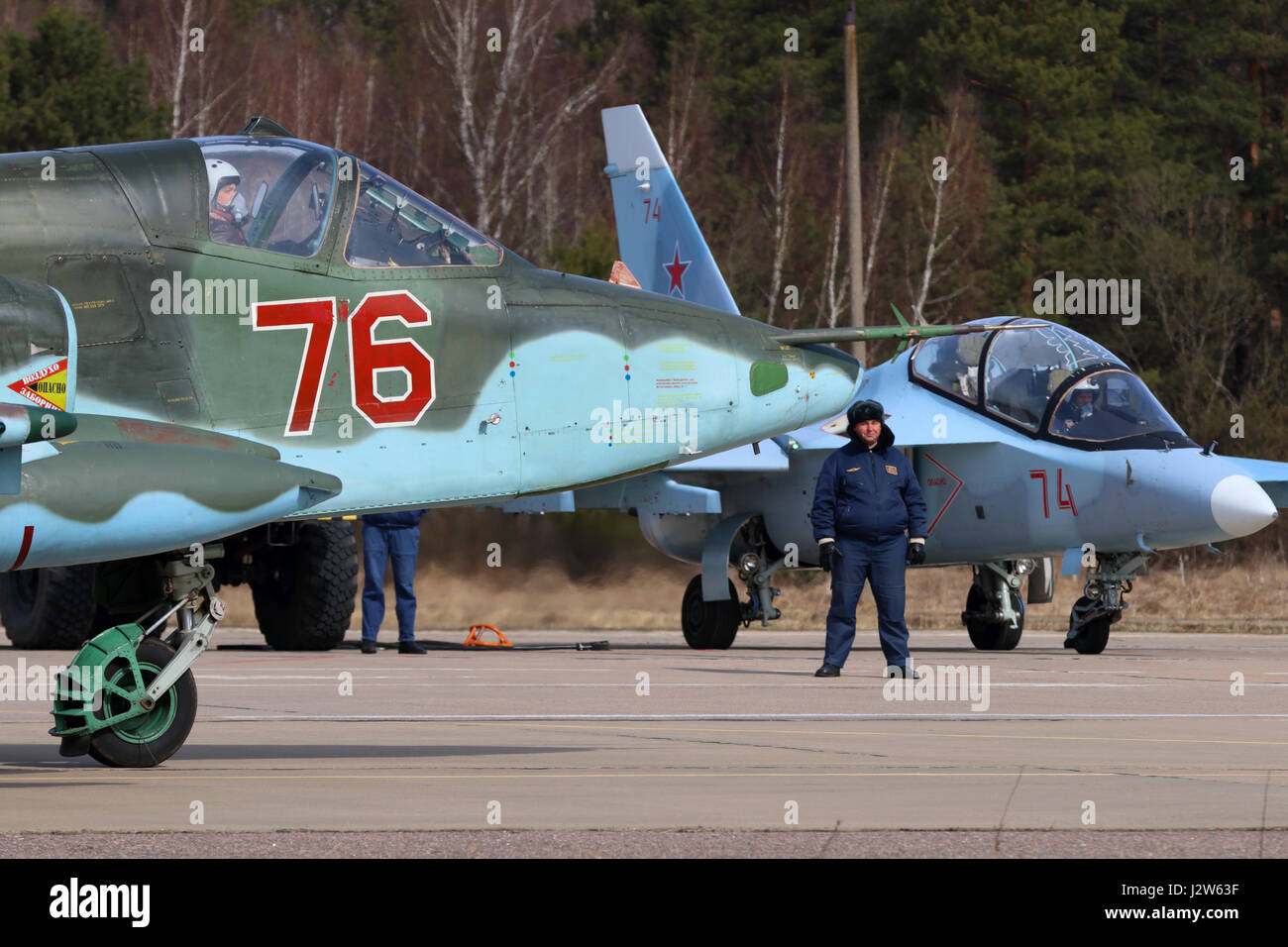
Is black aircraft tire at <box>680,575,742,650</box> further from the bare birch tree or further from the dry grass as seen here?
the bare birch tree

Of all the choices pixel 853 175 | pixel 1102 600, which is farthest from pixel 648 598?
pixel 853 175

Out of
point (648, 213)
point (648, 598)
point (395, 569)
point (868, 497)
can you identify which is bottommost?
point (648, 598)

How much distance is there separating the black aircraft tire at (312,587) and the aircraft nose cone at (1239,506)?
793cm

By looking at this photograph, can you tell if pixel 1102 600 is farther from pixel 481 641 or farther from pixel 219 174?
pixel 219 174

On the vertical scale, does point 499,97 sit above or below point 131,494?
above

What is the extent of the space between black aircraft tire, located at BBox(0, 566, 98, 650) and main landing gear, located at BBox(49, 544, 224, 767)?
1003 cm

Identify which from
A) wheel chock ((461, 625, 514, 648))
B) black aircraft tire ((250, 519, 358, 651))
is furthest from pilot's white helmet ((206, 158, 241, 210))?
wheel chock ((461, 625, 514, 648))

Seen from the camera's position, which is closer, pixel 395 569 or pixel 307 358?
pixel 307 358

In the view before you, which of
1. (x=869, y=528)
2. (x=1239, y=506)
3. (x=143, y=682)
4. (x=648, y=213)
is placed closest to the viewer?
(x=143, y=682)

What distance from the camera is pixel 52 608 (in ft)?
61.2

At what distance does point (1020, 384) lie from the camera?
17.6 m

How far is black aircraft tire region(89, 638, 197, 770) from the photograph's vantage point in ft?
28.9

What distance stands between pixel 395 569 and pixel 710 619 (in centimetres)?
348
